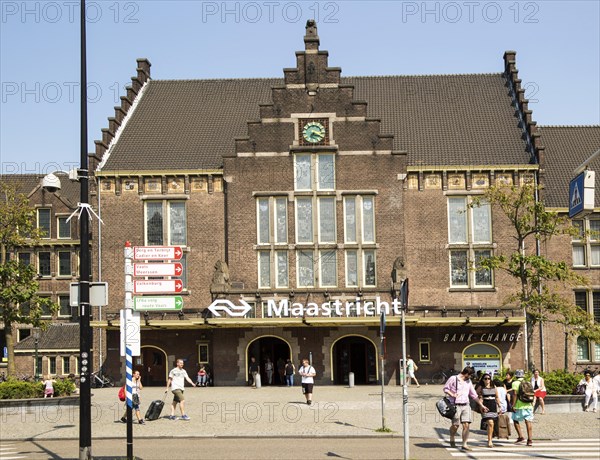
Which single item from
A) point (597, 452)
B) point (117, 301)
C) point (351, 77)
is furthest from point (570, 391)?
point (351, 77)

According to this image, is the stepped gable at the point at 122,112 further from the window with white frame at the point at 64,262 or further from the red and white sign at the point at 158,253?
the red and white sign at the point at 158,253

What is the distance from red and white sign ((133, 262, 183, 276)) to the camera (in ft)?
65.3

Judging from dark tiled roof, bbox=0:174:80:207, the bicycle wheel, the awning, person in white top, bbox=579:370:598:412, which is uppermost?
dark tiled roof, bbox=0:174:80:207

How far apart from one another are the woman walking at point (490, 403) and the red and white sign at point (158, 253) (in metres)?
9.25

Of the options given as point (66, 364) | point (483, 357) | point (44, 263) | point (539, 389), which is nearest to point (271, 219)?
point (483, 357)

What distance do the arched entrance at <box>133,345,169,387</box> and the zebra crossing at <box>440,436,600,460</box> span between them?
26.6 metres

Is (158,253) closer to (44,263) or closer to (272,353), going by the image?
(272,353)

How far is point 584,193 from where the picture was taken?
17359 mm

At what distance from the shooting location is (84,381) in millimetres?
19797

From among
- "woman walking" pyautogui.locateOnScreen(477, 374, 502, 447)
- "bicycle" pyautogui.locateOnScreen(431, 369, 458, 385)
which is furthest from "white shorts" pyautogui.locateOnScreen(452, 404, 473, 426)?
"bicycle" pyautogui.locateOnScreen(431, 369, 458, 385)

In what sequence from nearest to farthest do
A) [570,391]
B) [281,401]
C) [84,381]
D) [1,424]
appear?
[84,381] < [1,424] < [570,391] < [281,401]

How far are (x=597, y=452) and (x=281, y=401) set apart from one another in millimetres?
14571

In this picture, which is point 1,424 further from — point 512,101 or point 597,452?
point 512,101

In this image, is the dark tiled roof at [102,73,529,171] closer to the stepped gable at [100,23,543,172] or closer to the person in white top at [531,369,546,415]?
the stepped gable at [100,23,543,172]
